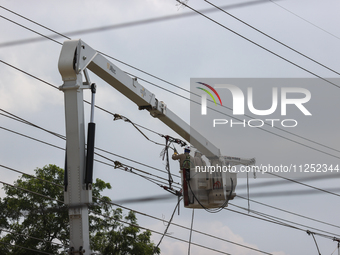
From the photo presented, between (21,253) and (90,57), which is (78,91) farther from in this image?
(21,253)

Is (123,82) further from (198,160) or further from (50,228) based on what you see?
(50,228)

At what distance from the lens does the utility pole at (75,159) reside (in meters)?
9.07

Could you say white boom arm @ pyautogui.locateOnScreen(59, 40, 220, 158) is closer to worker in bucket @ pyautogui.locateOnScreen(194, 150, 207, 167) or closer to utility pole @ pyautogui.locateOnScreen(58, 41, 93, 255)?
utility pole @ pyautogui.locateOnScreen(58, 41, 93, 255)

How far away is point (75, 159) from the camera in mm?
9250

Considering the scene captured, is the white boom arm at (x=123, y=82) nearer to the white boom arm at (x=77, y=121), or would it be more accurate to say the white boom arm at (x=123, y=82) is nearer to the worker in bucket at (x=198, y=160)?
the white boom arm at (x=77, y=121)

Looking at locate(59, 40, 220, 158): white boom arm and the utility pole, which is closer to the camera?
the utility pole

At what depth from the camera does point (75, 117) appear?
942cm

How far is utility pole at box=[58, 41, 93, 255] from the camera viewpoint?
9.07 metres

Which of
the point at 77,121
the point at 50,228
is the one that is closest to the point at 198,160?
the point at 77,121

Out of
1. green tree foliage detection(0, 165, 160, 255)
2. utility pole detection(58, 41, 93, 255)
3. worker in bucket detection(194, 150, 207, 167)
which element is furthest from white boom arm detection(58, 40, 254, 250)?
green tree foliage detection(0, 165, 160, 255)

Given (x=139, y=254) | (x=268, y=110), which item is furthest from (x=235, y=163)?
(x=139, y=254)

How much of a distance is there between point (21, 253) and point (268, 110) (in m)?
17.5

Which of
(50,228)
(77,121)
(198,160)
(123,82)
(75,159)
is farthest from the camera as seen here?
(50,228)

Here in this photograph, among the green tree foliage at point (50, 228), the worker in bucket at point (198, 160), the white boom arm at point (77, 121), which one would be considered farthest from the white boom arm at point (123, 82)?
the green tree foliage at point (50, 228)
